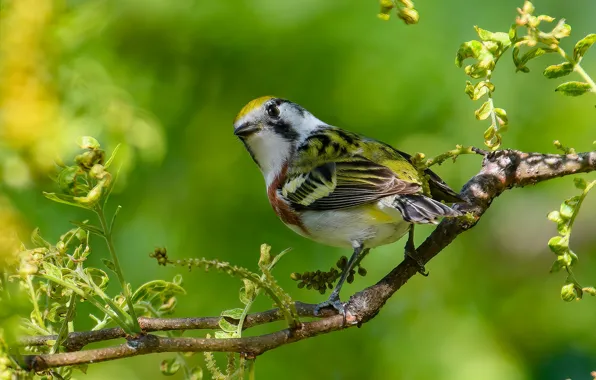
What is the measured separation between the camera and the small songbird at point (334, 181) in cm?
271

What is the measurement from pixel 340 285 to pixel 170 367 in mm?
619

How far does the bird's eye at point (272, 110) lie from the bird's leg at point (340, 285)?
0.81 meters

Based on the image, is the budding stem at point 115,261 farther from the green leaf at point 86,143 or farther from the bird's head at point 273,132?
the bird's head at point 273,132

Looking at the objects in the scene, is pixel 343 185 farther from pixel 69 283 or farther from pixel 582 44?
pixel 69 283

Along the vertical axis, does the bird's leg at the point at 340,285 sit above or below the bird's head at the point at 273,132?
below

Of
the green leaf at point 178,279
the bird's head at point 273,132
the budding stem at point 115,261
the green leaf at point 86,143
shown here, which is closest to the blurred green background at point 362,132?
the bird's head at point 273,132

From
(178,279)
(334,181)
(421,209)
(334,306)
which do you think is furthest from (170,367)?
(334,181)

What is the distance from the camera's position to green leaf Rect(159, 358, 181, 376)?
77.7 inches

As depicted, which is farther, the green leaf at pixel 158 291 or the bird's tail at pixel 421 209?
the bird's tail at pixel 421 209

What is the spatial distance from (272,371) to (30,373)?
1866mm

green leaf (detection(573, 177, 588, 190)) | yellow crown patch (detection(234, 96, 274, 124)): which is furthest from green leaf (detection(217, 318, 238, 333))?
yellow crown patch (detection(234, 96, 274, 124))

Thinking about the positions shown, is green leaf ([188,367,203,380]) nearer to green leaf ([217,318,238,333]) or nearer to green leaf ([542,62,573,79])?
green leaf ([217,318,238,333])

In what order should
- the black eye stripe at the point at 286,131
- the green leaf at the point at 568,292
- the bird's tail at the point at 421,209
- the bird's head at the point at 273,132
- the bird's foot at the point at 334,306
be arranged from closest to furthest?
the green leaf at the point at 568,292 → the bird's foot at the point at 334,306 → the bird's tail at the point at 421,209 → the bird's head at the point at 273,132 → the black eye stripe at the point at 286,131

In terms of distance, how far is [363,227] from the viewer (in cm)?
286
